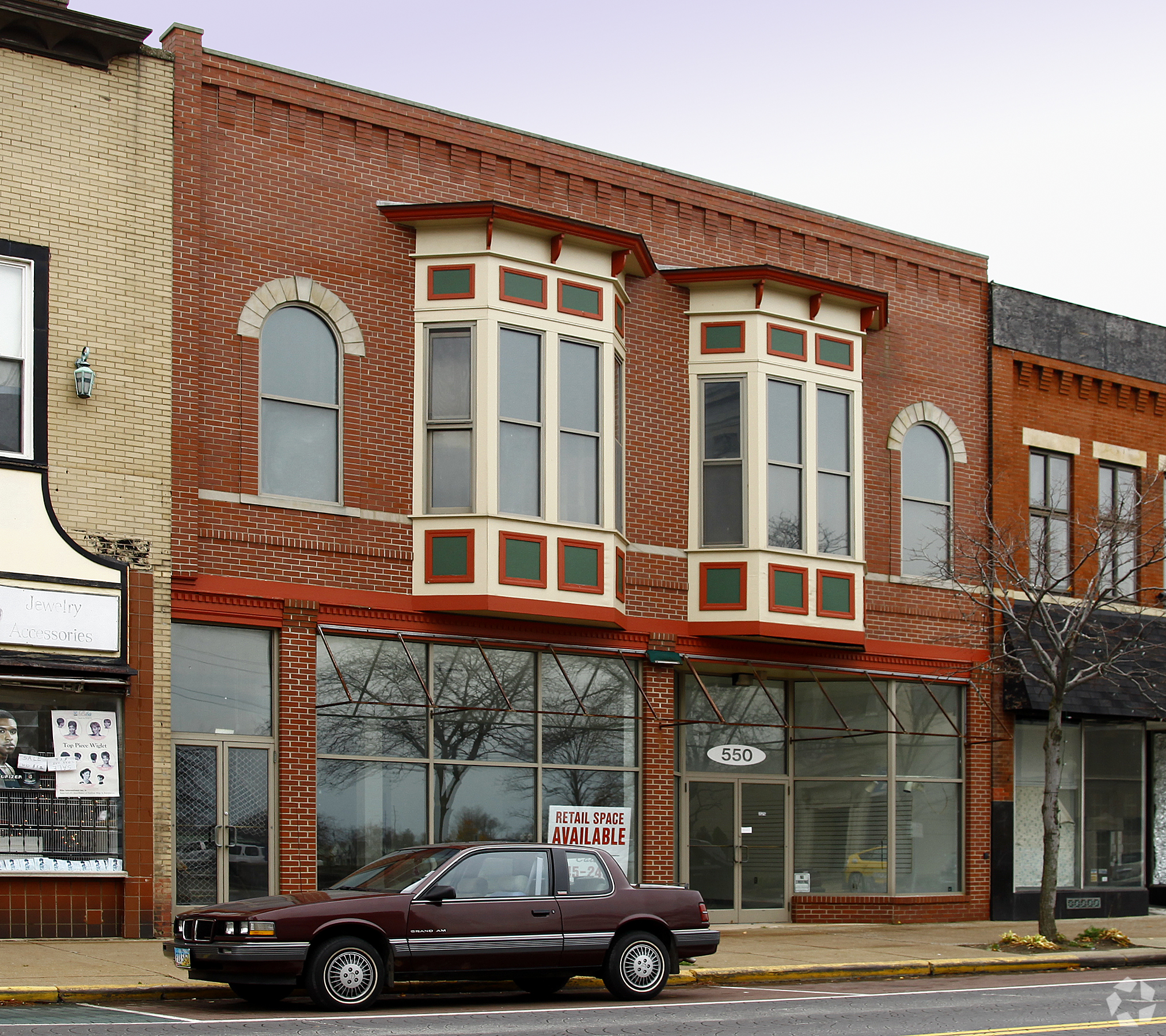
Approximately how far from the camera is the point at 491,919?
13.4 m

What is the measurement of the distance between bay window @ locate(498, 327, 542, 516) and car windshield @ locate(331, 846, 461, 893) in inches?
237

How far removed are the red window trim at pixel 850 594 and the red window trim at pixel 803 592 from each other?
0.24 m

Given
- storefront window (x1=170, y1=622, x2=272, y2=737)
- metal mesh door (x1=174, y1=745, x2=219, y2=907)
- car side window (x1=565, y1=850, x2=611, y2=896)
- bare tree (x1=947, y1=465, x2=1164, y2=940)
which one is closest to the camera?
car side window (x1=565, y1=850, x2=611, y2=896)

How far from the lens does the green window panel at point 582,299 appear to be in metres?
20.0

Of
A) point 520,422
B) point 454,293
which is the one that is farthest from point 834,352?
point 454,293

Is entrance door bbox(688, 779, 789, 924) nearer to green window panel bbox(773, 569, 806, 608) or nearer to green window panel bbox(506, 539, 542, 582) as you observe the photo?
green window panel bbox(773, 569, 806, 608)

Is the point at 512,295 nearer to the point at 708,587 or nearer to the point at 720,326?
the point at 720,326

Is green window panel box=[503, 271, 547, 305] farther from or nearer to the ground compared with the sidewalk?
farther from the ground

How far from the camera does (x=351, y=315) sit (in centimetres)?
1900

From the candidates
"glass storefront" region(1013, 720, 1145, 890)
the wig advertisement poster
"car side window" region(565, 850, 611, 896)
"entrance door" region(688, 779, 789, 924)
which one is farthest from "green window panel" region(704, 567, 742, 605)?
the wig advertisement poster

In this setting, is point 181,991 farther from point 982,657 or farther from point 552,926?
point 982,657

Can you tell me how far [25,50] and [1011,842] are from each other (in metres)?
17.4

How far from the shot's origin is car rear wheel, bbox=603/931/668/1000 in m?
14.0

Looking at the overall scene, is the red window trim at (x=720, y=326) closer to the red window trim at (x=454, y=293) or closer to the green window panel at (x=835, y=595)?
the green window panel at (x=835, y=595)
